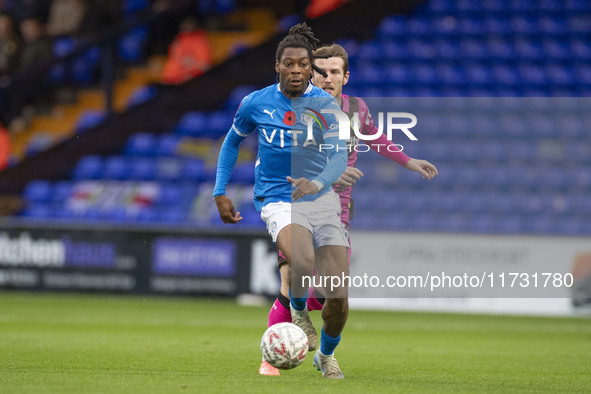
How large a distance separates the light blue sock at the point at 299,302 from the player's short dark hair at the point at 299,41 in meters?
1.42

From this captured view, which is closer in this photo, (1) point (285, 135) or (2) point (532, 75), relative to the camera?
(1) point (285, 135)

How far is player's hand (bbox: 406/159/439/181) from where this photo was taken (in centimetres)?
601

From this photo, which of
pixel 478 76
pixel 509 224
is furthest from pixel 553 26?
pixel 509 224

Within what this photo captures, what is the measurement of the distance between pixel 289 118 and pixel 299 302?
1.10m

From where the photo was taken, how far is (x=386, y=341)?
27.8 feet

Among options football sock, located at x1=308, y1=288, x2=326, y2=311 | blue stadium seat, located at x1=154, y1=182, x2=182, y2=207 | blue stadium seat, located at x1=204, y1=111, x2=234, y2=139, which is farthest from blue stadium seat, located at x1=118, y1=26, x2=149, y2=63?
football sock, located at x1=308, y1=288, x2=326, y2=311

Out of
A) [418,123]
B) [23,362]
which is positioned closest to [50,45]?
[418,123]

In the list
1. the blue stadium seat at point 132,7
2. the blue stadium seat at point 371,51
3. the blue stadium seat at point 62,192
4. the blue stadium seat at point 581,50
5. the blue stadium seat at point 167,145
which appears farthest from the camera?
the blue stadium seat at point 132,7

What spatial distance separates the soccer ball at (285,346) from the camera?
5.31m

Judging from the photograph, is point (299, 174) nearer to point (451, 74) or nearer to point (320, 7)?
point (451, 74)

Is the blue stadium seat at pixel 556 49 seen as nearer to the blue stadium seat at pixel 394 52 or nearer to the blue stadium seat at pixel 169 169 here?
the blue stadium seat at pixel 394 52

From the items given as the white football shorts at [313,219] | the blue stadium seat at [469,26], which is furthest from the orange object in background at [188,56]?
the white football shorts at [313,219]

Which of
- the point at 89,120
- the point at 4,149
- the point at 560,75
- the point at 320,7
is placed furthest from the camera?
the point at 320,7

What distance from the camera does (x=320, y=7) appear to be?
54.5 feet
